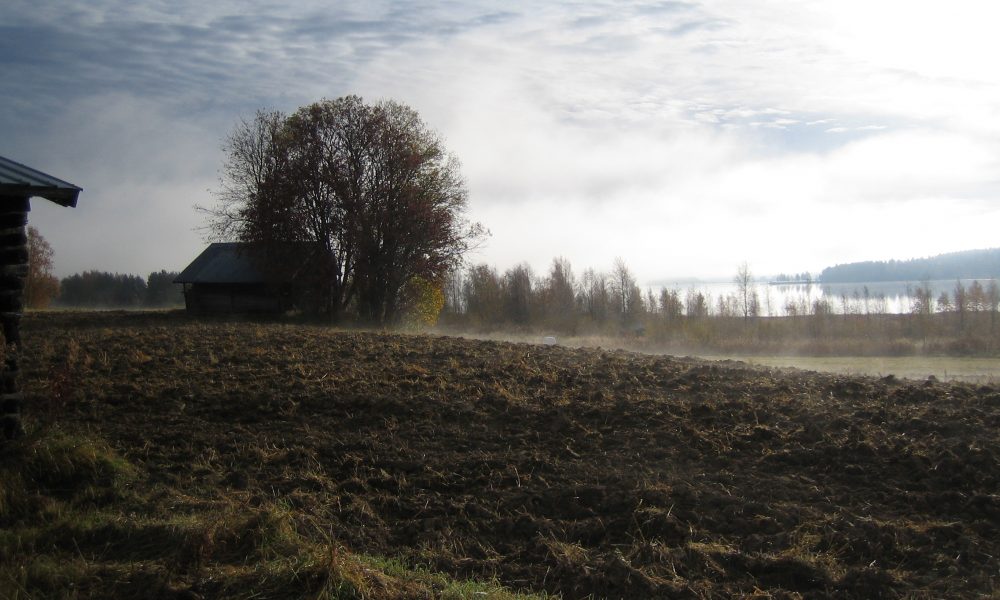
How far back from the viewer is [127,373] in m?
10.3

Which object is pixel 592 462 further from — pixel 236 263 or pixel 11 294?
pixel 236 263

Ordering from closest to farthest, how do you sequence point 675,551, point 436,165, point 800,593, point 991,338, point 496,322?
point 800,593 < point 675,551 < point 991,338 < point 436,165 < point 496,322

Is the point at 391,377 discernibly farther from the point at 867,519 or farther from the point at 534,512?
the point at 867,519

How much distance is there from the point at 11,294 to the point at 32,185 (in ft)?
4.46

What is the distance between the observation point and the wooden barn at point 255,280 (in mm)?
29547

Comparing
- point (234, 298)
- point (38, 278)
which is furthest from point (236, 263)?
point (38, 278)

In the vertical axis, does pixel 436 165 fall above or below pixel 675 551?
above

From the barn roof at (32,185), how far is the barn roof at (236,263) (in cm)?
2189

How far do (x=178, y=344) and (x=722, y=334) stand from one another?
29784 mm

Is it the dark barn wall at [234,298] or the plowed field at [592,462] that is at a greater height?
the dark barn wall at [234,298]

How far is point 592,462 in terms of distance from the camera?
274 inches

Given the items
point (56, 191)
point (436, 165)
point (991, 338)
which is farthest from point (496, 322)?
point (56, 191)

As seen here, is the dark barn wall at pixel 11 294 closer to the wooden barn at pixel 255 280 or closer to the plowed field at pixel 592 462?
the plowed field at pixel 592 462

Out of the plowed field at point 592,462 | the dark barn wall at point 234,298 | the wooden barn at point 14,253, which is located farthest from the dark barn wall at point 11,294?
the dark barn wall at point 234,298
